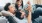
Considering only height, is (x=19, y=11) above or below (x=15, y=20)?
above

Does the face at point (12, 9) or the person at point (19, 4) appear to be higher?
the person at point (19, 4)

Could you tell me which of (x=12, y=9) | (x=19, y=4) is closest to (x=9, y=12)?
(x=12, y=9)

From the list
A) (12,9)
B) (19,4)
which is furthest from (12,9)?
(19,4)

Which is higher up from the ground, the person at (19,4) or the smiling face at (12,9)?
the person at (19,4)

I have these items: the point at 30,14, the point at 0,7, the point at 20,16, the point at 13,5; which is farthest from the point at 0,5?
the point at 30,14

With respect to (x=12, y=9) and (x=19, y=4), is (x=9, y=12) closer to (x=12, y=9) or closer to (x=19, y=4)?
(x=12, y=9)

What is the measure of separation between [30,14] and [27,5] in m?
0.12

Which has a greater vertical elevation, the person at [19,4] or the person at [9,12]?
the person at [19,4]

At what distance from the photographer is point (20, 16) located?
42.2 inches

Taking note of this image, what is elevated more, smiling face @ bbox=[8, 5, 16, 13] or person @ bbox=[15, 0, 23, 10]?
person @ bbox=[15, 0, 23, 10]

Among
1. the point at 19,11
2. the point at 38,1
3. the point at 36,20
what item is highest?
the point at 38,1

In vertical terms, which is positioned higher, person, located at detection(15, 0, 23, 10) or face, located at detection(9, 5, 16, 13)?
person, located at detection(15, 0, 23, 10)

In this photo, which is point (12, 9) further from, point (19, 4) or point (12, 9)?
point (19, 4)

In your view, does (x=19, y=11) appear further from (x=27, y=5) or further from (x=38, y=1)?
(x=38, y=1)
